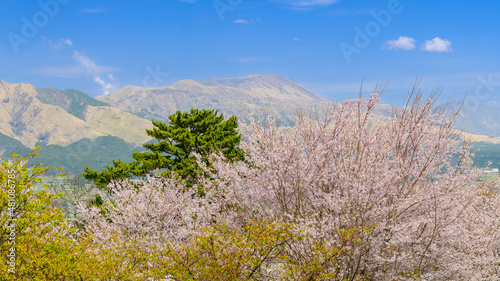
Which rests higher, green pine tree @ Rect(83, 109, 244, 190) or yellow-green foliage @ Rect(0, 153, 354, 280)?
green pine tree @ Rect(83, 109, 244, 190)

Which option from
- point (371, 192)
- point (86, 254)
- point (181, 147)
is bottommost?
point (86, 254)

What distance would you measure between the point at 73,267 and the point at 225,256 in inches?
175

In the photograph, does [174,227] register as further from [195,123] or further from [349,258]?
[195,123]

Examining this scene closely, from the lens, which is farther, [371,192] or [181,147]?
[181,147]

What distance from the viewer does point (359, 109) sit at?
12.0 meters

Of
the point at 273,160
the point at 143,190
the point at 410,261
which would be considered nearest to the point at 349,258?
the point at 410,261

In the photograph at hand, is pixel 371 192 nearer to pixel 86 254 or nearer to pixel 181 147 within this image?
pixel 86 254

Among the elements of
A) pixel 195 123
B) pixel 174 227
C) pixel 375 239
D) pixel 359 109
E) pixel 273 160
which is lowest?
pixel 174 227

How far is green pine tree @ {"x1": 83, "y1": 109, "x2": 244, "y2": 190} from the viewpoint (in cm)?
3291

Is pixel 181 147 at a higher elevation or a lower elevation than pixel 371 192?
higher

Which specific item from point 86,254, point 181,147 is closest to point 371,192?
point 86,254

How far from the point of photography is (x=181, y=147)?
35.6 m

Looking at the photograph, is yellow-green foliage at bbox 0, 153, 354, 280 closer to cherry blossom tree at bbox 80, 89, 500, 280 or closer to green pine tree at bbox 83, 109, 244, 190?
cherry blossom tree at bbox 80, 89, 500, 280

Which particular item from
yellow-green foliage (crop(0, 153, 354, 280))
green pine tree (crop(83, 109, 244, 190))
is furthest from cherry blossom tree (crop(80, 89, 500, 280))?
green pine tree (crop(83, 109, 244, 190))
